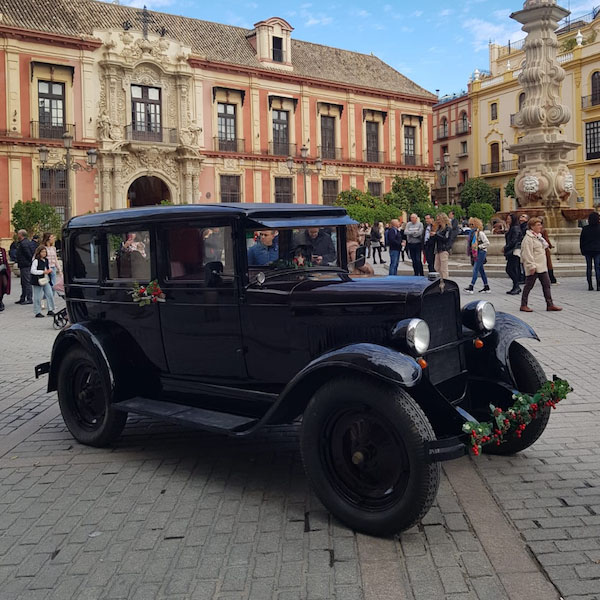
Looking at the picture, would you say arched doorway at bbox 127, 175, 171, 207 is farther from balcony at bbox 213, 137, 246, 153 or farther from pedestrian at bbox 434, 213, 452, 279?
pedestrian at bbox 434, 213, 452, 279

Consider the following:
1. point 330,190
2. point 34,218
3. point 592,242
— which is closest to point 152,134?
point 34,218

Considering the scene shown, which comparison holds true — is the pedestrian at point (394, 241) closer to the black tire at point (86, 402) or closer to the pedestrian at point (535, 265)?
the pedestrian at point (535, 265)

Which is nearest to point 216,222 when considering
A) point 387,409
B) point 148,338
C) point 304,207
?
point 304,207

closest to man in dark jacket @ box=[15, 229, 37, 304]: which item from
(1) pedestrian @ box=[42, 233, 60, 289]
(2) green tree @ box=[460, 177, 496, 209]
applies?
(1) pedestrian @ box=[42, 233, 60, 289]

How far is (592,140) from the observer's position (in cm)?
4631

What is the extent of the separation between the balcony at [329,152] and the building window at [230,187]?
20.4ft

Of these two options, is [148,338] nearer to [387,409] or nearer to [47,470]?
[47,470]

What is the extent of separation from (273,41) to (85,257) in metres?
40.4

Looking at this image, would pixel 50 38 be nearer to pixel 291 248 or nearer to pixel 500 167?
pixel 291 248

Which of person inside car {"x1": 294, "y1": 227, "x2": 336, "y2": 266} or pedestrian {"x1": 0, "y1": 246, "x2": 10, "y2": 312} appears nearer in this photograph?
person inside car {"x1": 294, "y1": 227, "x2": 336, "y2": 266}

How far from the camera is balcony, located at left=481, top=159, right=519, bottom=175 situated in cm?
5366

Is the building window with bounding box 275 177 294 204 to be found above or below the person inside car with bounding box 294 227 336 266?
above

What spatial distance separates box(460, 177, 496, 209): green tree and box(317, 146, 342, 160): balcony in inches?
503

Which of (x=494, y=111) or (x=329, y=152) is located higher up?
(x=494, y=111)
